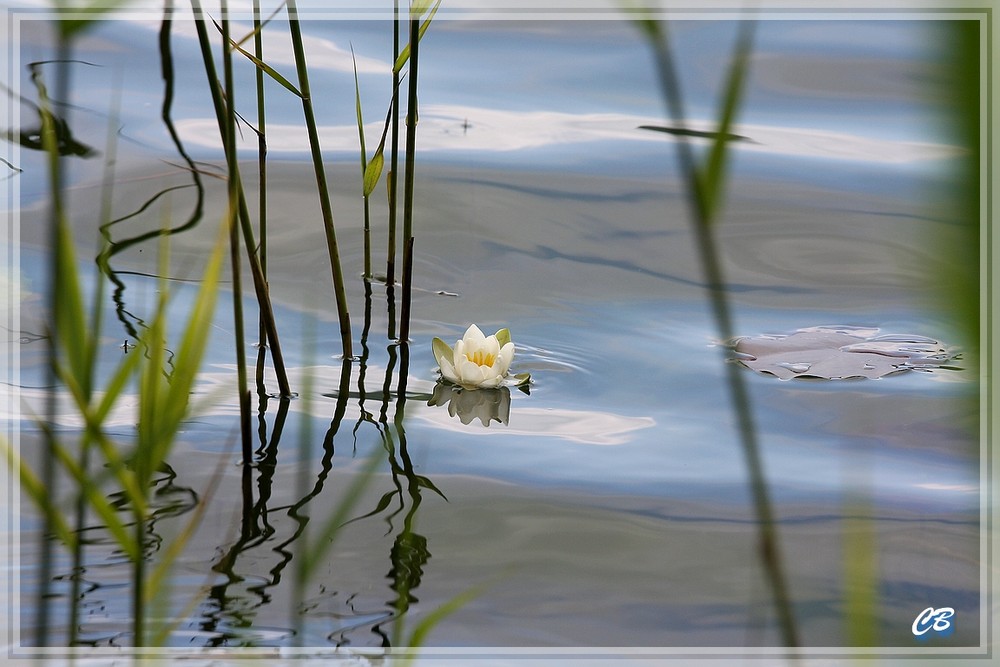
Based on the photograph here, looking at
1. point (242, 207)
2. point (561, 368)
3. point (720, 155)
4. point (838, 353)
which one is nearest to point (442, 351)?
point (561, 368)

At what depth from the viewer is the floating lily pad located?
1544 mm

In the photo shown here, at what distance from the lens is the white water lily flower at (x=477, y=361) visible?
1469mm

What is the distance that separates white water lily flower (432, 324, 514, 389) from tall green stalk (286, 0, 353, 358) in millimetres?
163

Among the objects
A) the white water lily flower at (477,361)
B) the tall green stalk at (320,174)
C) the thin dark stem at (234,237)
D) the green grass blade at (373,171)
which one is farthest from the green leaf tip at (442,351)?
the thin dark stem at (234,237)

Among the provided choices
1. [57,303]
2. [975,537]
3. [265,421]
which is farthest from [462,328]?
[57,303]

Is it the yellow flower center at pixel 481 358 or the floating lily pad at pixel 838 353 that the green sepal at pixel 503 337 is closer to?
the yellow flower center at pixel 481 358

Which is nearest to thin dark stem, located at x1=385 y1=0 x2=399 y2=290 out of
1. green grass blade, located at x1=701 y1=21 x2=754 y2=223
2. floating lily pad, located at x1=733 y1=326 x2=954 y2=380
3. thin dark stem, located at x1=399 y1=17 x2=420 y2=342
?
thin dark stem, located at x1=399 y1=17 x2=420 y2=342

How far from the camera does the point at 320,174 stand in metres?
1.41

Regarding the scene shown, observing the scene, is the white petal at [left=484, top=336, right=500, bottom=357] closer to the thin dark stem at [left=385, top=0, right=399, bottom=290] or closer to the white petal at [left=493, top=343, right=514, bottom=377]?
the white petal at [left=493, top=343, right=514, bottom=377]

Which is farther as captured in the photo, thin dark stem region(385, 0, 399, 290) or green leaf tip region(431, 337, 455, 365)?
green leaf tip region(431, 337, 455, 365)

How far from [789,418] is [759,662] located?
0.59 meters

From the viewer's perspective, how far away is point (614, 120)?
269 centimetres

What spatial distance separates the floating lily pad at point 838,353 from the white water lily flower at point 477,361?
1.37ft

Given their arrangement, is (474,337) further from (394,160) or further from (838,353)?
(838,353)
